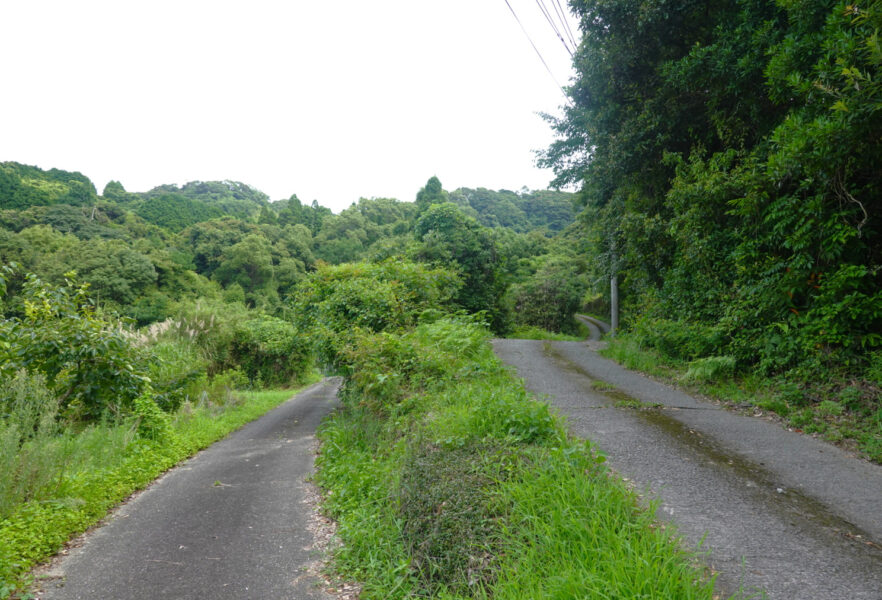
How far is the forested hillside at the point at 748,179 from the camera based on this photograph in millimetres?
5906

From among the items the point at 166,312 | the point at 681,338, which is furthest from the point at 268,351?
the point at 166,312

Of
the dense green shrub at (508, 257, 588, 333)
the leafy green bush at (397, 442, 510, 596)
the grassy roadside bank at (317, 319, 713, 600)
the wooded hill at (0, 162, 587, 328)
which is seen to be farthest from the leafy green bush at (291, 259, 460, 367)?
the dense green shrub at (508, 257, 588, 333)

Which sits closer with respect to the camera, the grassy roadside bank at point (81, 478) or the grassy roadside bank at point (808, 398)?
the grassy roadside bank at point (81, 478)

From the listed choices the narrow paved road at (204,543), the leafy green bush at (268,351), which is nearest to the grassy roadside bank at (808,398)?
the narrow paved road at (204,543)

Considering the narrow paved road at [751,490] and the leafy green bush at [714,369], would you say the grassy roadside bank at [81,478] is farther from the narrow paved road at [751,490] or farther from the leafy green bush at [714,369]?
the leafy green bush at [714,369]

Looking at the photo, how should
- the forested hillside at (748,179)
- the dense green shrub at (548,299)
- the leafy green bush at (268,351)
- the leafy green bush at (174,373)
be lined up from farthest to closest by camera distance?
the dense green shrub at (548,299)
the leafy green bush at (268,351)
the leafy green bush at (174,373)
the forested hillside at (748,179)

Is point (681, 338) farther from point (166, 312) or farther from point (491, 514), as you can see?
point (166, 312)

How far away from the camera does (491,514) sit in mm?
3336

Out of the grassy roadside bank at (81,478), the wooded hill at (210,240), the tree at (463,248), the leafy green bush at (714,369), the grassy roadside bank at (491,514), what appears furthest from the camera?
the wooded hill at (210,240)

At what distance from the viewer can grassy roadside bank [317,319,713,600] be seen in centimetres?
253

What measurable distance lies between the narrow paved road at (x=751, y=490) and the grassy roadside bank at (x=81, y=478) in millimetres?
5056

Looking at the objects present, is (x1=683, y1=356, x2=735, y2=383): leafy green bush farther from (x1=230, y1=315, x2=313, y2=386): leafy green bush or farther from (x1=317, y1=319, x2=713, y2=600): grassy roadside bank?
(x1=230, y1=315, x2=313, y2=386): leafy green bush

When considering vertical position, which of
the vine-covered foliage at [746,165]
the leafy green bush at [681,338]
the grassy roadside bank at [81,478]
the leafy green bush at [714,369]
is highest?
the vine-covered foliage at [746,165]

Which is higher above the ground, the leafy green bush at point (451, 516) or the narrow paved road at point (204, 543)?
the leafy green bush at point (451, 516)
